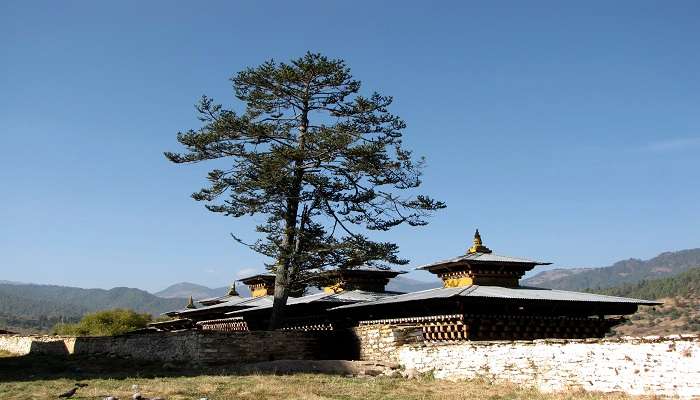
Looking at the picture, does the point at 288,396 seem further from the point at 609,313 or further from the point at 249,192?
the point at 609,313

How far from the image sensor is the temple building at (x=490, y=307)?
888 inches

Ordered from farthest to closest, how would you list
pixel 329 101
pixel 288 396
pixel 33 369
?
pixel 329 101, pixel 33 369, pixel 288 396

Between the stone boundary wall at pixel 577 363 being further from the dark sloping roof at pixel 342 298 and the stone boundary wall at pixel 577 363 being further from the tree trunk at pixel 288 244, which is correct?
the dark sloping roof at pixel 342 298

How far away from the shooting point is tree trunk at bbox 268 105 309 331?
25219 mm

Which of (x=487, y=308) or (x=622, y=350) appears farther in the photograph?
(x=487, y=308)

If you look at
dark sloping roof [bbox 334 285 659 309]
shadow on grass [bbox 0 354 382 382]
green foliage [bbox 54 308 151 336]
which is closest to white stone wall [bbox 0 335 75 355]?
shadow on grass [bbox 0 354 382 382]

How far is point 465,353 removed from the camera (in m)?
16.6

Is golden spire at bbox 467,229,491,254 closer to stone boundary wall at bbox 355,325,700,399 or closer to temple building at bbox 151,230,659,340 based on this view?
temple building at bbox 151,230,659,340

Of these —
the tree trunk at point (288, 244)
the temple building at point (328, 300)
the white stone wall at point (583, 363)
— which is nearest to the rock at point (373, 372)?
the white stone wall at point (583, 363)

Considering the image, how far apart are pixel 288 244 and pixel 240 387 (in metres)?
10.9

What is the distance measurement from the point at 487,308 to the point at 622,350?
33.7 ft

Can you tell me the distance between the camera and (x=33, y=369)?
20094 millimetres

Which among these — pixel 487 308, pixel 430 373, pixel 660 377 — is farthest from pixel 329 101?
pixel 660 377

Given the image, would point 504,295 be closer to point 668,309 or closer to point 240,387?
point 240,387
